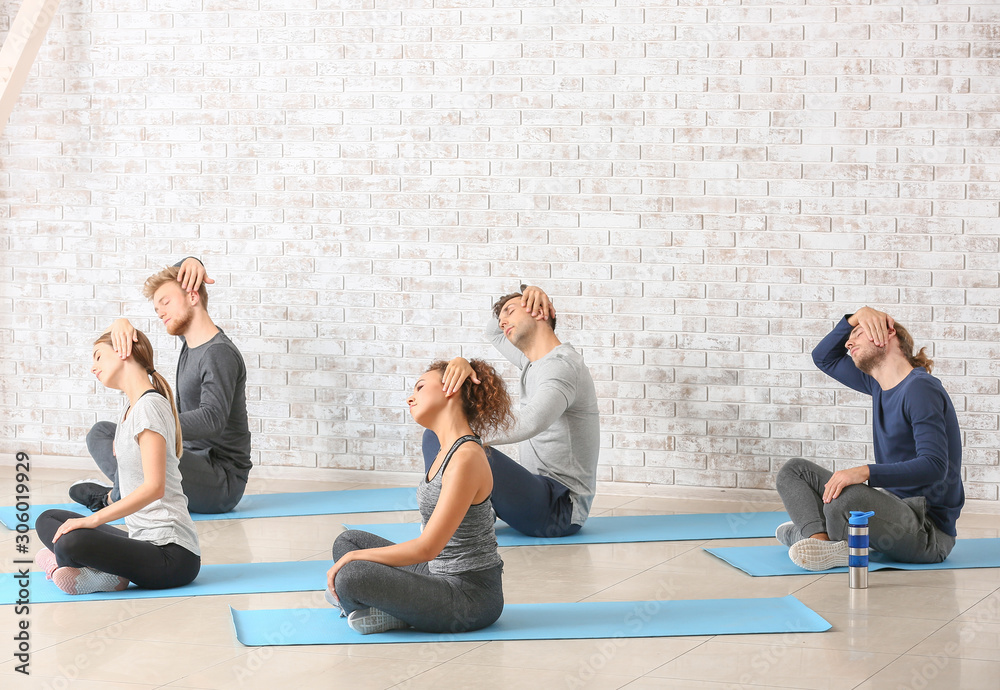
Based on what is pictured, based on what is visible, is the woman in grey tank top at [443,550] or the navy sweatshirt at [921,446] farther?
the navy sweatshirt at [921,446]

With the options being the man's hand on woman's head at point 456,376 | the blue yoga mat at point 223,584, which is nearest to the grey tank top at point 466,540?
the man's hand on woman's head at point 456,376

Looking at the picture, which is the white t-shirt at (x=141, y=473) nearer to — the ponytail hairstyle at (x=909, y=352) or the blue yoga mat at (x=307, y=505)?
the blue yoga mat at (x=307, y=505)

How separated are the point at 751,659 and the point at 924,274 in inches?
109

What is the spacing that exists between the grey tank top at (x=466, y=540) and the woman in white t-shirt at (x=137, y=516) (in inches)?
37.7

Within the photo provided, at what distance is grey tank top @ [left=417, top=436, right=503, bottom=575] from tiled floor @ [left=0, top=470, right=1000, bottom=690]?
0.22 metres

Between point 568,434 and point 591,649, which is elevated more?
point 568,434

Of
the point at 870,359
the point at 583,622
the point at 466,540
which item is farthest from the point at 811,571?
the point at 466,540

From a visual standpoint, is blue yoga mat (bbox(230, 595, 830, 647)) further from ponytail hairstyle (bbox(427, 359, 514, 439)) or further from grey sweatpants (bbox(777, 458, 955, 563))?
ponytail hairstyle (bbox(427, 359, 514, 439))

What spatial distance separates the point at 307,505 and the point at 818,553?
7.98 ft

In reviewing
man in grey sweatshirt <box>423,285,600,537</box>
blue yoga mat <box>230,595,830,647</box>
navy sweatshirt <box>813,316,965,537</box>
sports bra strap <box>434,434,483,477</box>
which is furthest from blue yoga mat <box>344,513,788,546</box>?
sports bra strap <box>434,434,483,477</box>

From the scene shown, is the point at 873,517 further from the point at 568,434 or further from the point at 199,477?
the point at 199,477

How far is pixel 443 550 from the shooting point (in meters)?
3.40

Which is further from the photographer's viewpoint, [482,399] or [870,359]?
[870,359]

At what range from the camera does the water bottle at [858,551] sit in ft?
13.0
